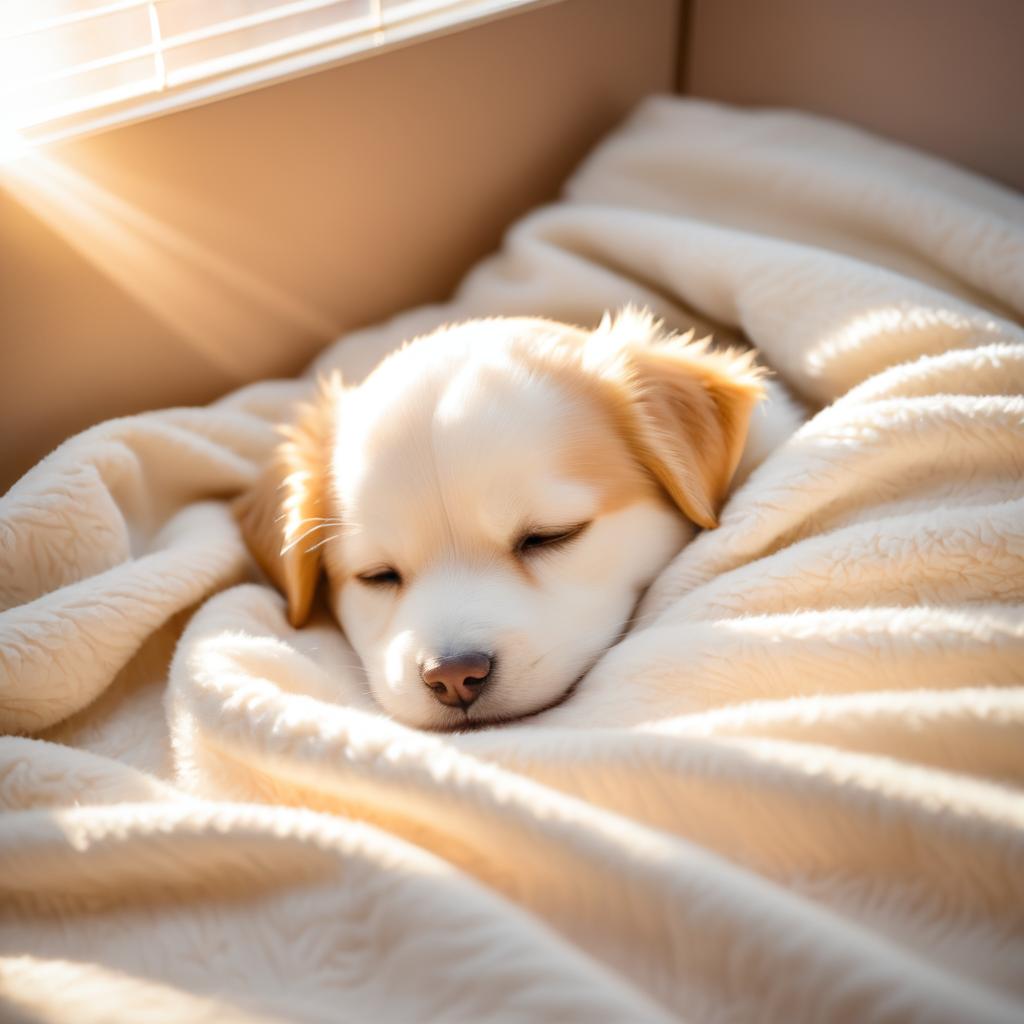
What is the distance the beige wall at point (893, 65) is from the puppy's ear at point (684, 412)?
2.37ft

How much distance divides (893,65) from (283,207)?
117 centimetres

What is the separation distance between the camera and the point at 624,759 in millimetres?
754

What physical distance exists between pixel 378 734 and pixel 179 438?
30.8 inches

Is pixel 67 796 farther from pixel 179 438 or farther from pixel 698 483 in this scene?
pixel 698 483

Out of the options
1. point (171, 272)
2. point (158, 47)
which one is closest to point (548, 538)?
point (171, 272)

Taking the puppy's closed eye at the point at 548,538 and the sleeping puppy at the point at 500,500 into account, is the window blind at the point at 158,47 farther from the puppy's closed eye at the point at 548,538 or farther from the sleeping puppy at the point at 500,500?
the puppy's closed eye at the point at 548,538

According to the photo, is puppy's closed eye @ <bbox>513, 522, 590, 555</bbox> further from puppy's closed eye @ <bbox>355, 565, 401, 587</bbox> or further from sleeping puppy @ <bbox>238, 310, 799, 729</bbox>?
puppy's closed eye @ <bbox>355, 565, 401, 587</bbox>

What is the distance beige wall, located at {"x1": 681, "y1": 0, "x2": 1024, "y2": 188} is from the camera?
1.58m

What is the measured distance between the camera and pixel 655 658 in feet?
3.20

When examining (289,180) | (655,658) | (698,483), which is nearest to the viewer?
(655,658)

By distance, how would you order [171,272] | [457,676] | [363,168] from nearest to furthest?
[457,676], [171,272], [363,168]

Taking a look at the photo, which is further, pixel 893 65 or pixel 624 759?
pixel 893 65

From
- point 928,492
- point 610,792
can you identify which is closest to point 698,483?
point 928,492

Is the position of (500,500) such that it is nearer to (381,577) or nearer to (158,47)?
(381,577)
